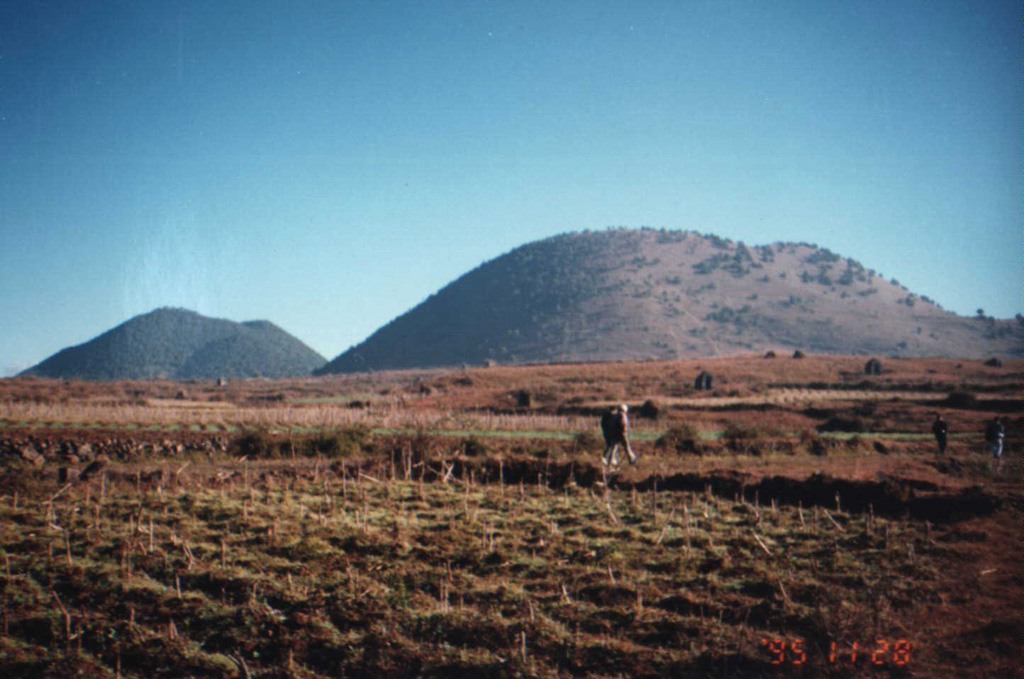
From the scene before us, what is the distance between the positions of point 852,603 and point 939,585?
5.74ft

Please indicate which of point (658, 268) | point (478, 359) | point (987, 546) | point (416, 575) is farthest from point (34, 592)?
point (658, 268)

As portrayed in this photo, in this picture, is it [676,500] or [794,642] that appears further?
[676,500]

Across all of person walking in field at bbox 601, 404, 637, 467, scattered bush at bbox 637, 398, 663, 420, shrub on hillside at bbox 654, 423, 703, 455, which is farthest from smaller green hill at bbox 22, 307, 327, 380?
person walking in field at bbox 601, 404, 637, 467

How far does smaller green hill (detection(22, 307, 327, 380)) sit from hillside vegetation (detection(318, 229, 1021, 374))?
67.2 ft

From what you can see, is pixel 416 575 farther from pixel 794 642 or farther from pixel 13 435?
pixel 13 435

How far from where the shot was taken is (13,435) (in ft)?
74.4

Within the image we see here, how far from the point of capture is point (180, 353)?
164500mm

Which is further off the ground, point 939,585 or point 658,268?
point 658,268

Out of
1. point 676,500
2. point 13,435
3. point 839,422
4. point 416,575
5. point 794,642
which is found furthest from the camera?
point 839,422
